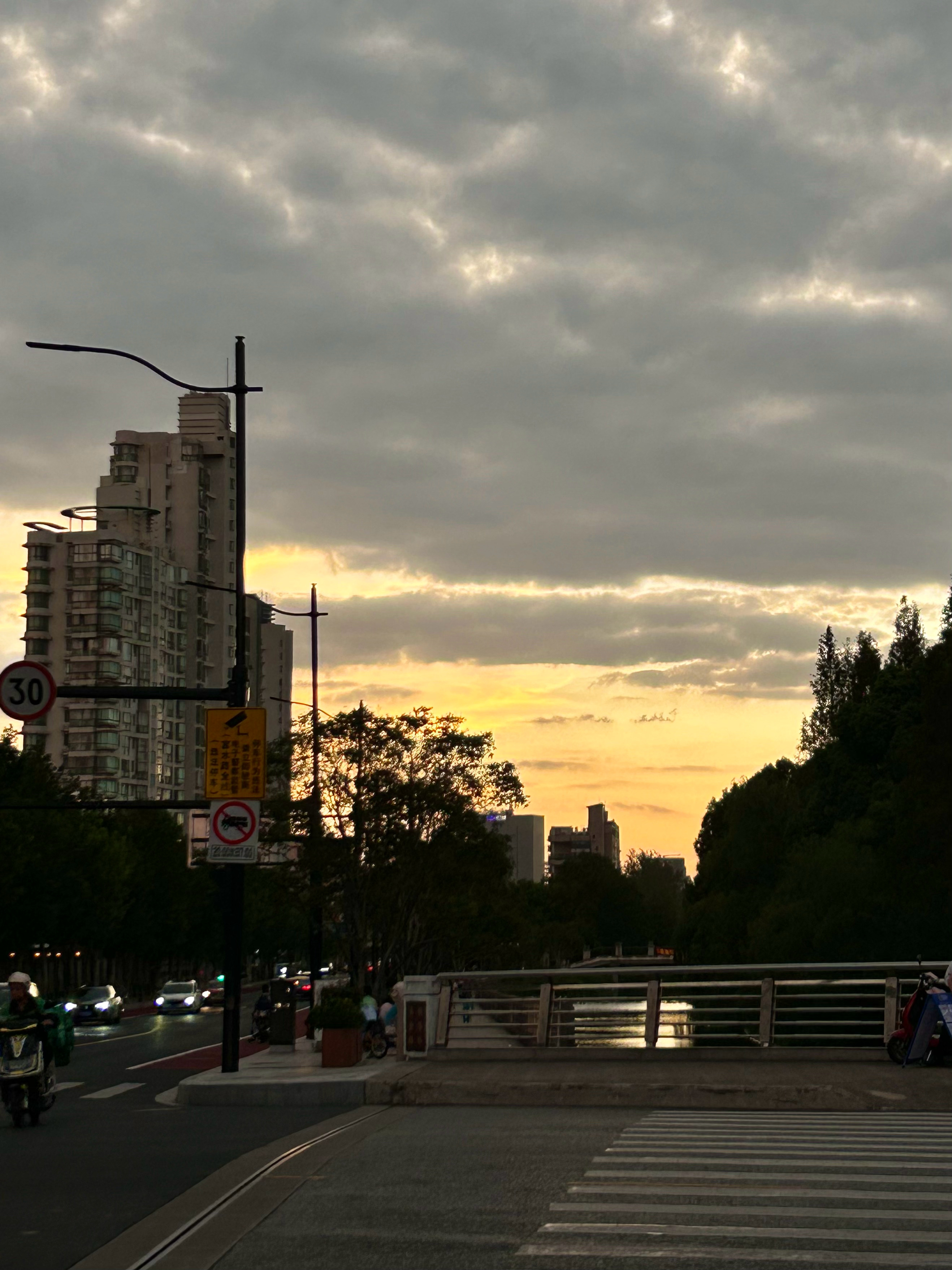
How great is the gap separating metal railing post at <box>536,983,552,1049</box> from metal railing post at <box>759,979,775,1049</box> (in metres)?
3.23

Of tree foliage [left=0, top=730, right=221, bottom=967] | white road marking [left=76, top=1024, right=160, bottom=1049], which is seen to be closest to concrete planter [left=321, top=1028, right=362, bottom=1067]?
tree foliage [left=0, top=730, right=221, bottom=967]

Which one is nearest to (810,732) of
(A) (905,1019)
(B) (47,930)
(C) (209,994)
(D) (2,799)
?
(C) (209,994)

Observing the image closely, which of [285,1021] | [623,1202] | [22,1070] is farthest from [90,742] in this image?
[623,1202]

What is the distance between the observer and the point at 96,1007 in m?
69.1

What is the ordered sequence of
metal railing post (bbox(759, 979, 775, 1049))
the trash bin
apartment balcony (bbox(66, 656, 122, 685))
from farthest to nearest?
apartment balcony (bbox(66, 656, 122, 685))
the trash bin
metal railing post (bbox(759, 979, 775, 1049))

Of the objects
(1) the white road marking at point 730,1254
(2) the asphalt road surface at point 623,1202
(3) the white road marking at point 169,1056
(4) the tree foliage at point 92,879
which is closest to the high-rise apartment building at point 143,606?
(4) the tree foliage at point 92,879

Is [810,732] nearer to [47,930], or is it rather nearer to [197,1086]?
[47,930]

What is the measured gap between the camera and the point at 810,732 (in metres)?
126

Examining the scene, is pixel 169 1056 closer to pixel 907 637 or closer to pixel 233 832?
pixel 233 832

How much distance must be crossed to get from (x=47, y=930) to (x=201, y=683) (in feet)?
343

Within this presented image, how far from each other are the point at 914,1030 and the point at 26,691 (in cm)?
1378

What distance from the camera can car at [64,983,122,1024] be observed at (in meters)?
68.9

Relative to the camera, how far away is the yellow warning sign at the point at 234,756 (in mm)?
25469

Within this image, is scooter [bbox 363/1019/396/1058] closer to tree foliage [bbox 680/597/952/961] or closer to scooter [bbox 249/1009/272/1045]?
scooter [bbox 249/1009/272/1045]
